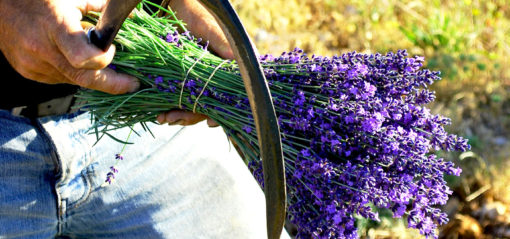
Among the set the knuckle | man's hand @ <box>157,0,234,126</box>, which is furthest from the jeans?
the knuckle

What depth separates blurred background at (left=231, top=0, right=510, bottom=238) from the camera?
289 cm

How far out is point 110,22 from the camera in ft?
4.09

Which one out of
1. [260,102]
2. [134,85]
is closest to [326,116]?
[260,102]

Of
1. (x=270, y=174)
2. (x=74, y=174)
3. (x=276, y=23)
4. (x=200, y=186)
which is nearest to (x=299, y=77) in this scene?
(x=270, y=174)

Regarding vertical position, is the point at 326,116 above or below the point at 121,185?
above

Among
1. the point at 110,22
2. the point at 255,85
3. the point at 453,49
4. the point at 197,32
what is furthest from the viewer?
the point at 453,49

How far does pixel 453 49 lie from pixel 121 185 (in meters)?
2.50

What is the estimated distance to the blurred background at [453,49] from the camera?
2.89 meters

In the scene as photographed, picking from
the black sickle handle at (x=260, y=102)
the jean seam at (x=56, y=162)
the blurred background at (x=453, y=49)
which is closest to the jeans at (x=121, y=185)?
the jean seam at (x=56, y=162)

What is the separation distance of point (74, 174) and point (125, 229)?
0.21 metres

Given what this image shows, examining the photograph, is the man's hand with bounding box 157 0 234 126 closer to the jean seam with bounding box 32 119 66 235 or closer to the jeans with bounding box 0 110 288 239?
the jeans with bounding box 0 110 288 239

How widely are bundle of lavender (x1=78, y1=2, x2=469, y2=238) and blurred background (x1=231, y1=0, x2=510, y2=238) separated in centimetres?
145

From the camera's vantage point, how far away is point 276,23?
12.2 feet

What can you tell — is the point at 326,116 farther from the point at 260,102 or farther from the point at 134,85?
the point at 134,85
